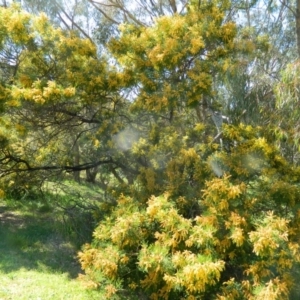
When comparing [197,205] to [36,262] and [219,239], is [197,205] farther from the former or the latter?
[36,262]

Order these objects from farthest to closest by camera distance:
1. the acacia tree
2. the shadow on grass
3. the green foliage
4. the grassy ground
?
the shadow on grass, the grassy ground, the acacia tree, the green foliage

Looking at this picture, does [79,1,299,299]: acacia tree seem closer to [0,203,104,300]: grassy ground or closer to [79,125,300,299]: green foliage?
[79,125,300,299]: green foliage

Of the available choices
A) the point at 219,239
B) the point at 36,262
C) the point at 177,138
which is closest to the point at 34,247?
the point at 36,262

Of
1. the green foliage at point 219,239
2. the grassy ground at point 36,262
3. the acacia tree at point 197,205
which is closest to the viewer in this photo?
the green foliage at point 219,239

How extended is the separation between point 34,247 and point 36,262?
0.68 meters

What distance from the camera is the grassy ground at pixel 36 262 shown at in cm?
540

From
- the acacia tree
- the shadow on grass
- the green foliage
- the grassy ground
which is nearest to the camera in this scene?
the green foliage

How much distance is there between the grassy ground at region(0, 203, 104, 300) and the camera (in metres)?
5.40

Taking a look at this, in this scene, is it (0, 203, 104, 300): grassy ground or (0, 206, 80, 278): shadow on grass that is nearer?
(0, 203, 104, 300): grassy ground

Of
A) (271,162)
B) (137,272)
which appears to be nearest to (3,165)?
(137,272)

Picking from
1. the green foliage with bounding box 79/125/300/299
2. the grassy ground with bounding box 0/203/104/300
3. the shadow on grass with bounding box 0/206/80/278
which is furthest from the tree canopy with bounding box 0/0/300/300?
the shadow on grass with bounding box 0/206/80/278

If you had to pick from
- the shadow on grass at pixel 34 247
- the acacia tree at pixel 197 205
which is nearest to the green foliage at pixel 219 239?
the acacia tree at pixel 197 205

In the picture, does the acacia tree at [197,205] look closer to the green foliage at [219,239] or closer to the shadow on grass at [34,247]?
the green foliage at [219,239]

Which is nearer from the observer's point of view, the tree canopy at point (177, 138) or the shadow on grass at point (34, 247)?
the tree canopy at point (177, 138)
